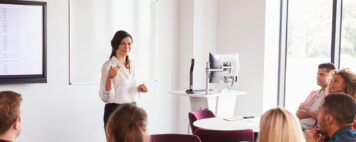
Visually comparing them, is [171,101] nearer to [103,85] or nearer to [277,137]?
[103,85]

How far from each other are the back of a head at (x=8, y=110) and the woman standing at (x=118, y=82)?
1695 millimetres

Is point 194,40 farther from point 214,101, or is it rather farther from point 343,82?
point 343,82

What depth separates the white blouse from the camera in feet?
13.6

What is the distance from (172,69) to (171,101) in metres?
0.49

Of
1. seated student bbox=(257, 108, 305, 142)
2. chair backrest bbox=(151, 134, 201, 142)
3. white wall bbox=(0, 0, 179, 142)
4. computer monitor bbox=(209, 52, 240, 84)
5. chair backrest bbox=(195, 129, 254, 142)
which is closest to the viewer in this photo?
seated student bbox=(257, 108, 305, 142)

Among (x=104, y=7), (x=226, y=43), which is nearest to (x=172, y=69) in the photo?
(x=226, y=43)

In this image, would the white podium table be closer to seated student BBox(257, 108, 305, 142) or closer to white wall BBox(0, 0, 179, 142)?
white wall BBox(0, 0, 179, 142)

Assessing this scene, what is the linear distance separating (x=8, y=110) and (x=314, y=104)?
3.08 meters

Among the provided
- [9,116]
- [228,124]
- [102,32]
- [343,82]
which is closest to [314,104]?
[343,82]

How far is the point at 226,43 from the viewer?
263 inches

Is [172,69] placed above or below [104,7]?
below

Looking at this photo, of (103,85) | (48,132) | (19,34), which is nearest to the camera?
(103,85)

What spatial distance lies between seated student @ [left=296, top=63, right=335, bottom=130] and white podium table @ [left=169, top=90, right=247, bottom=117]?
43.5 inches

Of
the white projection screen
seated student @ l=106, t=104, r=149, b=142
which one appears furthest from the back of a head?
the white projection screen
